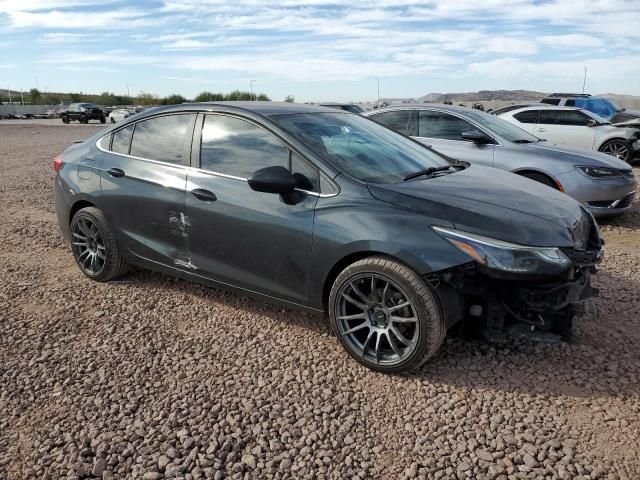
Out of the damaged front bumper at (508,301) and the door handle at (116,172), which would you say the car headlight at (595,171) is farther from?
the door handle at (116,172)

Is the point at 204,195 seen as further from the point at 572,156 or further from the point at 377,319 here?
the point at 572,156

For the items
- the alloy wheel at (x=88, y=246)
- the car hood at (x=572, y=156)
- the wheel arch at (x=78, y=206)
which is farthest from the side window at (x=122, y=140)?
the car hood at (x=572, y=156)

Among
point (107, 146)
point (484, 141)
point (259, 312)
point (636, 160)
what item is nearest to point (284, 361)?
point (259, 312)

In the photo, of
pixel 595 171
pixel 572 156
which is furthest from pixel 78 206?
pixel 595 171

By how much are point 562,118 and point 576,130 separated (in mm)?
416

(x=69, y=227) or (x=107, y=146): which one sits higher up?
(x=107, y=146)

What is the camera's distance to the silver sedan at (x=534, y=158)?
258 inches

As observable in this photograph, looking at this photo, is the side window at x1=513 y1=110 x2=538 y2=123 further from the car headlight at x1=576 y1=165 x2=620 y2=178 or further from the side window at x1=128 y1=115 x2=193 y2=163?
the side window at x1=128 y1=115 x2=193 y2=163

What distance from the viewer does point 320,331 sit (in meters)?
3.89

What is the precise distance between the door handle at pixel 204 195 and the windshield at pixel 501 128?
181 inches

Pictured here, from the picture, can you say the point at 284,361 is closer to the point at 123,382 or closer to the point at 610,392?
the point at 123,382

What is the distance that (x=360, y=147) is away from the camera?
12.7ft

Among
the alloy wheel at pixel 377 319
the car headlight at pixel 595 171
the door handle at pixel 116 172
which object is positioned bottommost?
the alloy wheel at pixel 377 319

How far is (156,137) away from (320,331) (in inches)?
80.8
